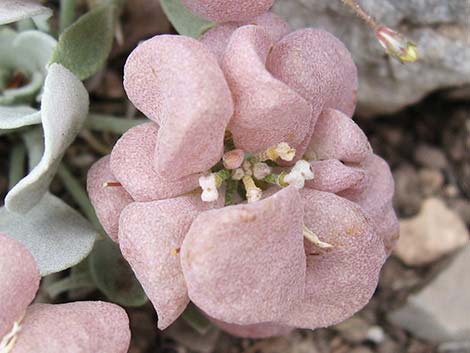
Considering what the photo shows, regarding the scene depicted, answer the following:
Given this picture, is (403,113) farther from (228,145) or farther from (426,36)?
(228,145)

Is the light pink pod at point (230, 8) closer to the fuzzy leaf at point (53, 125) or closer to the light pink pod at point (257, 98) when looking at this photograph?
the light pink pod at point (257, 98)

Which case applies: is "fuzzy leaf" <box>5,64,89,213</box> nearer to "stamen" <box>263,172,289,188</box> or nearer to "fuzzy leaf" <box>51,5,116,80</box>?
"fuzzy leaf" <box>51,5,116,80</box>

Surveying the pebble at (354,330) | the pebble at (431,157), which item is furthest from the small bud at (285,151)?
the pebble at (431,157)

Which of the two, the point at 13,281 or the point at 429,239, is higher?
the point at 13,281

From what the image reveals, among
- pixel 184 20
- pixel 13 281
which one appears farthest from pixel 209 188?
pixel 184 20

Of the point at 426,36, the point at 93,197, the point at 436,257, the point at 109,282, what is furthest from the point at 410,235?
the point at 93,197

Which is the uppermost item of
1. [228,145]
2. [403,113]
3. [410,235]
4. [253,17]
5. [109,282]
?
[253,17]

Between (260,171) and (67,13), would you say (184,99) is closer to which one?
(260,171)

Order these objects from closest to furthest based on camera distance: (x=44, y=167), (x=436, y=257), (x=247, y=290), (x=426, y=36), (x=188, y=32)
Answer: (x=247, y=290) → (x=44, y=167) → (x=188, y=32) → (x=426, y=36) → (x=436, y=257)
